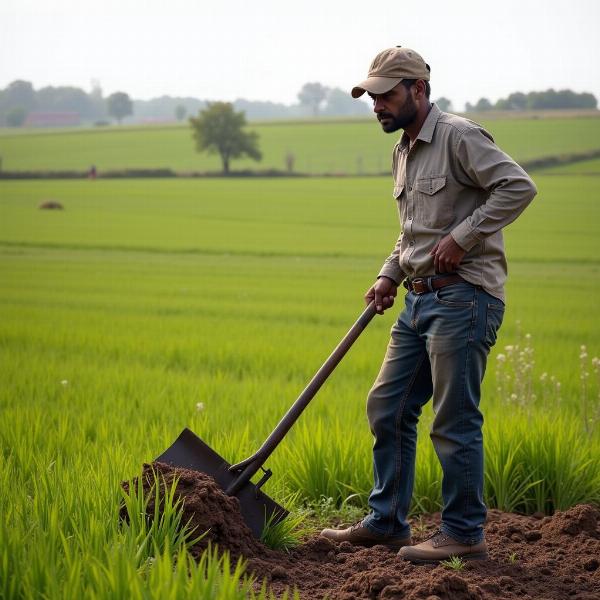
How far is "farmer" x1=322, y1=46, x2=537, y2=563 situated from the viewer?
423 centimetres

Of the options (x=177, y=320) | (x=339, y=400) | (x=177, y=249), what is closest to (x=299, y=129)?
(x=177, y=249)

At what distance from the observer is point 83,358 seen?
10.8 m

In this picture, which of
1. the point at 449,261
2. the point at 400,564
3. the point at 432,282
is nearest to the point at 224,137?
the point at 432,282

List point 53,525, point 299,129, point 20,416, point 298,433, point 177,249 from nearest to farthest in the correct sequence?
point 53,525, point 298,433, point 20,416, point 177,249, point 299,129

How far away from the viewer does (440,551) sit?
436 cm

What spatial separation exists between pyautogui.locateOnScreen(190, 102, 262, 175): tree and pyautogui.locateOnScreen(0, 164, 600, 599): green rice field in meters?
54.6

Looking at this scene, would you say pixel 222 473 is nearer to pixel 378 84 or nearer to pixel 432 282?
pixel 432 282

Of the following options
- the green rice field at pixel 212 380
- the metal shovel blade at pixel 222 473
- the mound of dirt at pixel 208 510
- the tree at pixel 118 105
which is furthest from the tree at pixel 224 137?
the mound of dirt at pixel 208 510

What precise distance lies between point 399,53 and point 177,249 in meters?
25.1

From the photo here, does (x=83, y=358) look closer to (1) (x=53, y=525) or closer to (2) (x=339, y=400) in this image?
(2) (x=339, y=400)

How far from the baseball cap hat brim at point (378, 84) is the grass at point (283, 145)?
52312mm

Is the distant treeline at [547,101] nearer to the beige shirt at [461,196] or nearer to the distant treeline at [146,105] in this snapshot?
the distant treeline at [146,105]

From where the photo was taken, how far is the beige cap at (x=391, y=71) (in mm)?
4281

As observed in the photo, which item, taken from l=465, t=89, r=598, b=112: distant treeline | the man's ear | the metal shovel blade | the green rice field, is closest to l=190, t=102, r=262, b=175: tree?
l=465, t=89, r=598, b=112: distant treeline
